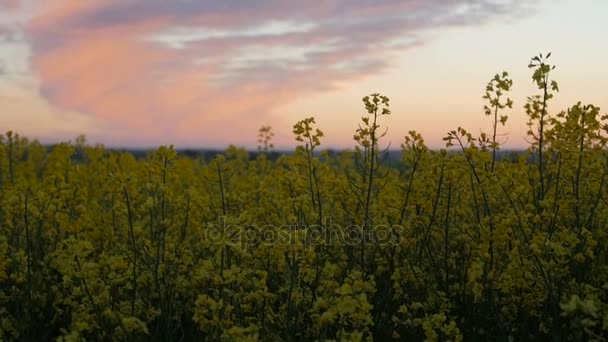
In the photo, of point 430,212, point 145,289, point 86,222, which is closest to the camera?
point 145,289

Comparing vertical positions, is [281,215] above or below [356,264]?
above

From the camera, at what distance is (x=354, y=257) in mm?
5539

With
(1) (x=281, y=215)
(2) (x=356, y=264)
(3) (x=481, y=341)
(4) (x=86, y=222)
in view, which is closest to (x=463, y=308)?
(3) (x=481, y=341)

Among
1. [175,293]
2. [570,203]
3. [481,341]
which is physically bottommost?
[481,341]

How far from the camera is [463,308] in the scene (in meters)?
5.20

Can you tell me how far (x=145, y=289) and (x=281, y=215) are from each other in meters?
1.43

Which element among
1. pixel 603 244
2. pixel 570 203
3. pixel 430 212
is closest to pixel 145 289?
pixel 430 212

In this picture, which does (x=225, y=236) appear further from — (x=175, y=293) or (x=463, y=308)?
(x=463, y=308)

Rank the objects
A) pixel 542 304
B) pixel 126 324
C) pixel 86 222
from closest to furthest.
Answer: pixel 126 324 < pixel 542 304 < pixel 86 222

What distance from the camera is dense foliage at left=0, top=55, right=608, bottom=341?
162 inches

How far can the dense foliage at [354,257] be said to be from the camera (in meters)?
4.11

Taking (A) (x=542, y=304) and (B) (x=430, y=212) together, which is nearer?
(A) (x=542, y=304)

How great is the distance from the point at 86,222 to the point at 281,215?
1.90 metres

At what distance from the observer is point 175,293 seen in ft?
15.9
